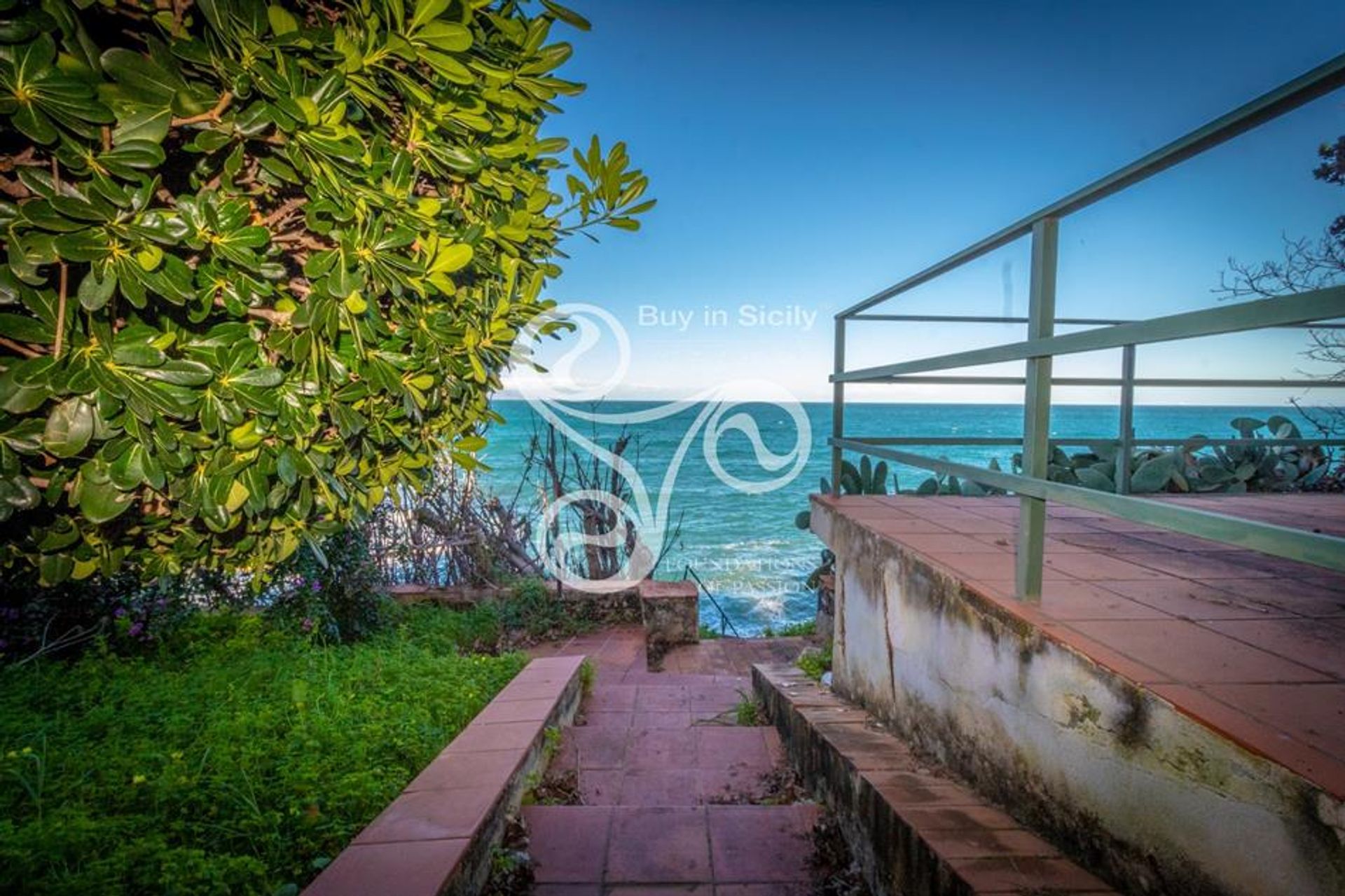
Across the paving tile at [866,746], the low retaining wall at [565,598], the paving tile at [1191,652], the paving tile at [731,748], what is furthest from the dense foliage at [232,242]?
the low retaining wall at [565,598]

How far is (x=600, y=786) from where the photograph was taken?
125 inches

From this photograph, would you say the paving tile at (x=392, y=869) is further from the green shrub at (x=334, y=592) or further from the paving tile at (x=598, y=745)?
the green shrub at (x=334, y=592)

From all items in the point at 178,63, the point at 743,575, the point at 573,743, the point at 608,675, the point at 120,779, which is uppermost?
the point at 178,63

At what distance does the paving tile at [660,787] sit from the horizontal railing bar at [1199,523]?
7.20ft

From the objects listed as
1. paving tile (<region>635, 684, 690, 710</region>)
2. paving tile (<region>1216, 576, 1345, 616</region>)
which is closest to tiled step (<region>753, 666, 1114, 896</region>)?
paving tile (<region>1216, 576, 1345, 616</region>)

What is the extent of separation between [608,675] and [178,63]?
5420 millimetres

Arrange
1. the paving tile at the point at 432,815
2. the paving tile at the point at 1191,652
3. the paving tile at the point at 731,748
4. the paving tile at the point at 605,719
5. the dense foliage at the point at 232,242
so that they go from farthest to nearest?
the paving tile at the point at 605,719, the paving tile at the point at 731,748, the paving tile at the point at 432,815, the paving tile at the point at 1191,652, the dense foliage at the point at 232,242

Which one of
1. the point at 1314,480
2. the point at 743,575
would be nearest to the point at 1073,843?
the point at 1314,480

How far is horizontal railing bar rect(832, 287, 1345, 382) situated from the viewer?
0.95 metres

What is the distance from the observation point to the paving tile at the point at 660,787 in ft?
9.89

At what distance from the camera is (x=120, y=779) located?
231cm

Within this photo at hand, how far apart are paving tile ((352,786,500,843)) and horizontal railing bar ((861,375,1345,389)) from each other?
8.13 ft

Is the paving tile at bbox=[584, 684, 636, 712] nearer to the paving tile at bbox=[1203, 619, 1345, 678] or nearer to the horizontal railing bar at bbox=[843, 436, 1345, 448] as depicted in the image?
the horizontal railing bar at bbox=[843, 436, 1345, 448]

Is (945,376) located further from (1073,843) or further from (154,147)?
(154,147)
